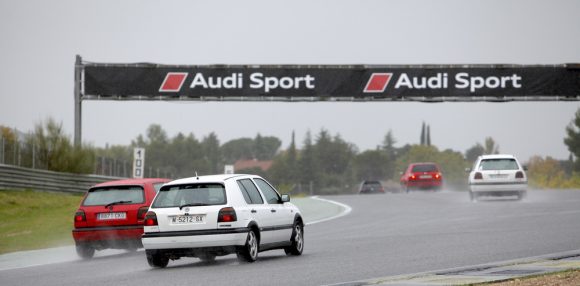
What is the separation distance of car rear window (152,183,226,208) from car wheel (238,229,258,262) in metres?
0.62

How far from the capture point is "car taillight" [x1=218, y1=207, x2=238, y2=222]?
15031 mm

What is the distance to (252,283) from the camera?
1246 centimetres

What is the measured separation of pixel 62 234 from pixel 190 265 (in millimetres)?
10529

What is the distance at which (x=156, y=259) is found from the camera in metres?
15.5

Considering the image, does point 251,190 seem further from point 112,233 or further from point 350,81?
point 350,81

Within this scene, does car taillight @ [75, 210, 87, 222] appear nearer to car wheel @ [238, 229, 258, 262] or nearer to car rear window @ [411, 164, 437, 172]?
car wheel @ [238, 229, 258, 262]

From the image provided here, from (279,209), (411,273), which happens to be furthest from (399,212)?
(411,273)

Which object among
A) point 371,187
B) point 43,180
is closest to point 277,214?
point 43,180

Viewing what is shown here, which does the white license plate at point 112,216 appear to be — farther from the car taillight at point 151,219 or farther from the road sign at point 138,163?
the road sign at point 138,163

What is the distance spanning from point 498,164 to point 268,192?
67.5ft

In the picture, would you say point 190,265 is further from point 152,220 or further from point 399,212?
point 399,212

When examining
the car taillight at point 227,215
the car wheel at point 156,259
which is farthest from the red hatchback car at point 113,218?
the car taillight at point 227,215

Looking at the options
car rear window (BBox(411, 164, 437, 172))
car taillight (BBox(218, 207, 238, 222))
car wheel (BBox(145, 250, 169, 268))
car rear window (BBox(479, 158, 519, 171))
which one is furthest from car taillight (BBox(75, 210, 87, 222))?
car rear window (BBox(411, 164, 437, 172))

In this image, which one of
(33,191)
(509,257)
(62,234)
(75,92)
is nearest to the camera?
(509,257)
